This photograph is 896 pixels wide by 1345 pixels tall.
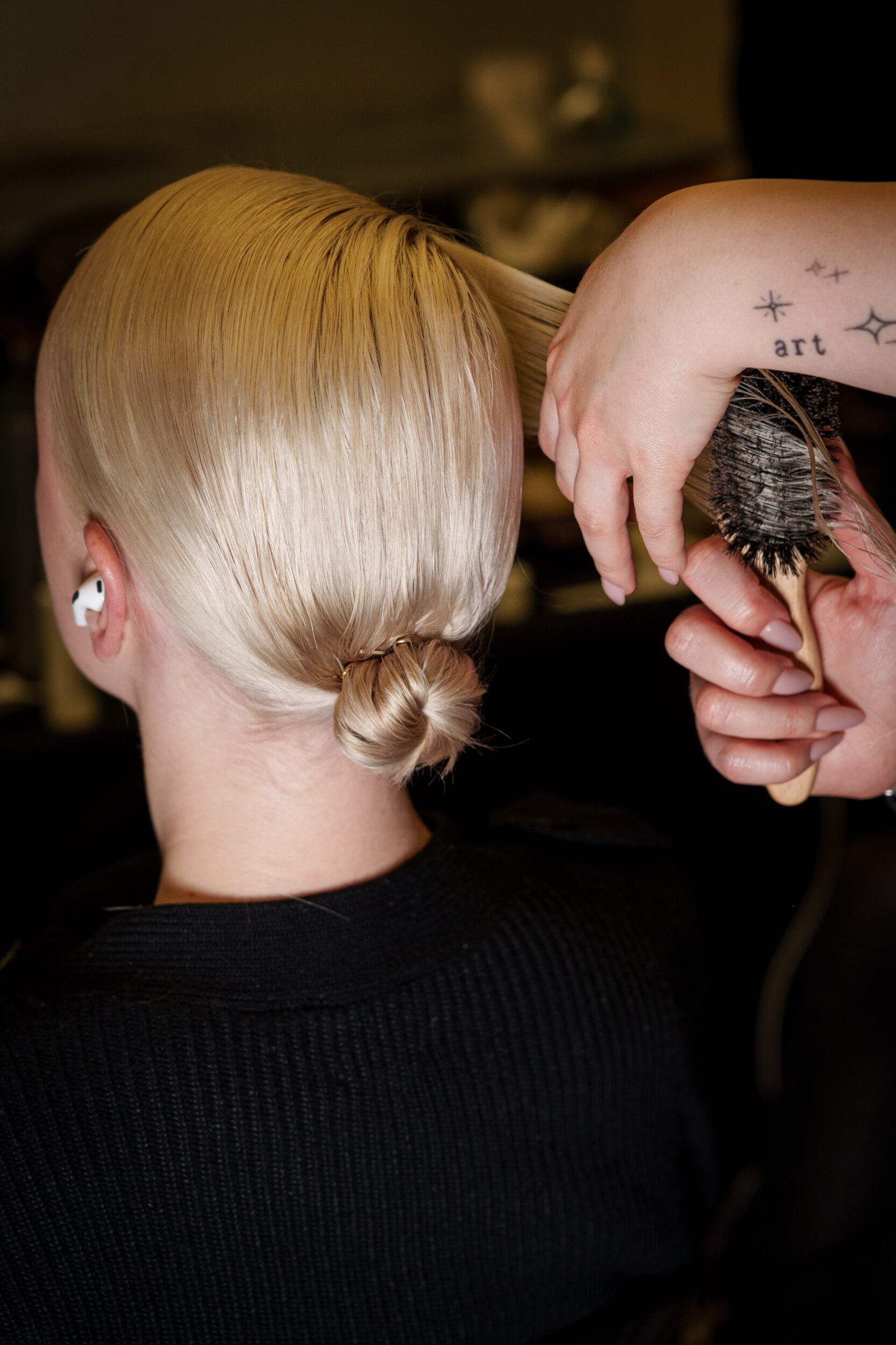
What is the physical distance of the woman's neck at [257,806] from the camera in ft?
2.73

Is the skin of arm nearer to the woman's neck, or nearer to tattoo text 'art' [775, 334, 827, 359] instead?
tattoo text 'art' [775, 334, 827, 359]

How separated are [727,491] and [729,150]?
2.23 m

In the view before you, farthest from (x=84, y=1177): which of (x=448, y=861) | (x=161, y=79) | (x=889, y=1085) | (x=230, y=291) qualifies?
(x=161, y=79)

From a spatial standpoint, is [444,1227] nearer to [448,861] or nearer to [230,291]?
[448,861]

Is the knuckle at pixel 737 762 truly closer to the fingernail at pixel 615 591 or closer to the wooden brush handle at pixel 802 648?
the wooden brush handle at pixel 802 648

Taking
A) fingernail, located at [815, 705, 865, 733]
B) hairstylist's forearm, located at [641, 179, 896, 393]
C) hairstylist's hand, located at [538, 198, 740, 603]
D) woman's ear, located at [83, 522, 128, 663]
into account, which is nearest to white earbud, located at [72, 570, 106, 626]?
woman's ear, located at [83, 522, 128, 663]

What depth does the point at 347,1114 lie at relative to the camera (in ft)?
2.46

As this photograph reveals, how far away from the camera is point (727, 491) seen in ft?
2.44

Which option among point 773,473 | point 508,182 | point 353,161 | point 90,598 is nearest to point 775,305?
point 773,473

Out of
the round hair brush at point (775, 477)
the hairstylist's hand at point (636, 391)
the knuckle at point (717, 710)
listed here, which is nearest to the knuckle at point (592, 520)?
the hairstylist's hand at point (636, 391)

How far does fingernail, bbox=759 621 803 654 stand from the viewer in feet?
2.66

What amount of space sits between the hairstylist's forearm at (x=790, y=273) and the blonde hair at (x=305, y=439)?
0.61 ft

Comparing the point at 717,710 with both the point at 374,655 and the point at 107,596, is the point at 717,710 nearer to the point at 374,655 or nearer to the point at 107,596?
the point at 374,655

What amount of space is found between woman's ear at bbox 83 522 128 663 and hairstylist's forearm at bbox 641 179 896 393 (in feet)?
1.40
